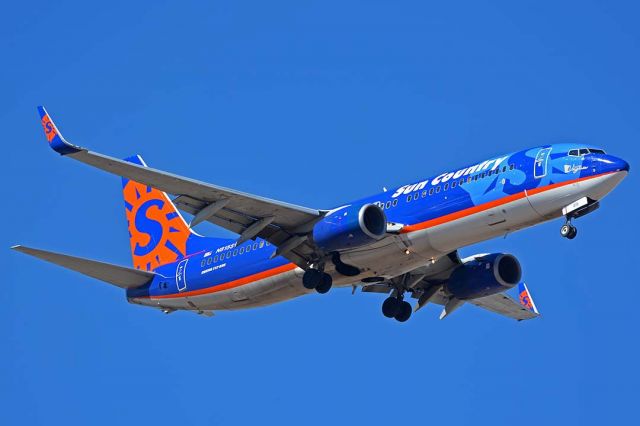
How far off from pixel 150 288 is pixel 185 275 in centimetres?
182

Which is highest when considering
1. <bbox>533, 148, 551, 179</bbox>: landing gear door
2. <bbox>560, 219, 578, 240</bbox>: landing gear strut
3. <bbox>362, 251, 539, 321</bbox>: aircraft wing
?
<bbox>533, 148, 551, 179</bbox>: landing gear door

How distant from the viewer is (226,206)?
43062mm

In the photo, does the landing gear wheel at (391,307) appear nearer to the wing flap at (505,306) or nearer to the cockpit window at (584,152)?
the wing flap at (505,306)

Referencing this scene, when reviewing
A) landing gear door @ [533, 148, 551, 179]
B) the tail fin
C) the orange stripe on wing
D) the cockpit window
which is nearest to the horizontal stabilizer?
the orange stripe on wing

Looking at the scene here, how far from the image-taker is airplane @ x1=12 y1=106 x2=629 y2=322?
40.6 metres

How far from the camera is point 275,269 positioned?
45562 mm

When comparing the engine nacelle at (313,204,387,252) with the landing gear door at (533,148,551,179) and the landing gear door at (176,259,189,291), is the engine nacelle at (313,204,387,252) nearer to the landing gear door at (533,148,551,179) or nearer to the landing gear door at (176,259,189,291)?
the landing gear door at (533,148,551,179)

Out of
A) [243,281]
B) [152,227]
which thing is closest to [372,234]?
[243,281]

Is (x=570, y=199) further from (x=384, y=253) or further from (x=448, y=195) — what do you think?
(x=384, y=253)

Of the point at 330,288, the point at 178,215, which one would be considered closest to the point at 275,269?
the point at 330,288

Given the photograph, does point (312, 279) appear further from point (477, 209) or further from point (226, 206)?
point (477, 209)

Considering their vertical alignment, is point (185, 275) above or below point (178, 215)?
below

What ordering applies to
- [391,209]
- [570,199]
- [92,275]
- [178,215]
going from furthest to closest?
1. [178,215]
2. [92,275]
3. [391,209]
4. [570,199]

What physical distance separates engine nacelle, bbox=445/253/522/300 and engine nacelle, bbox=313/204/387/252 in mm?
7250
